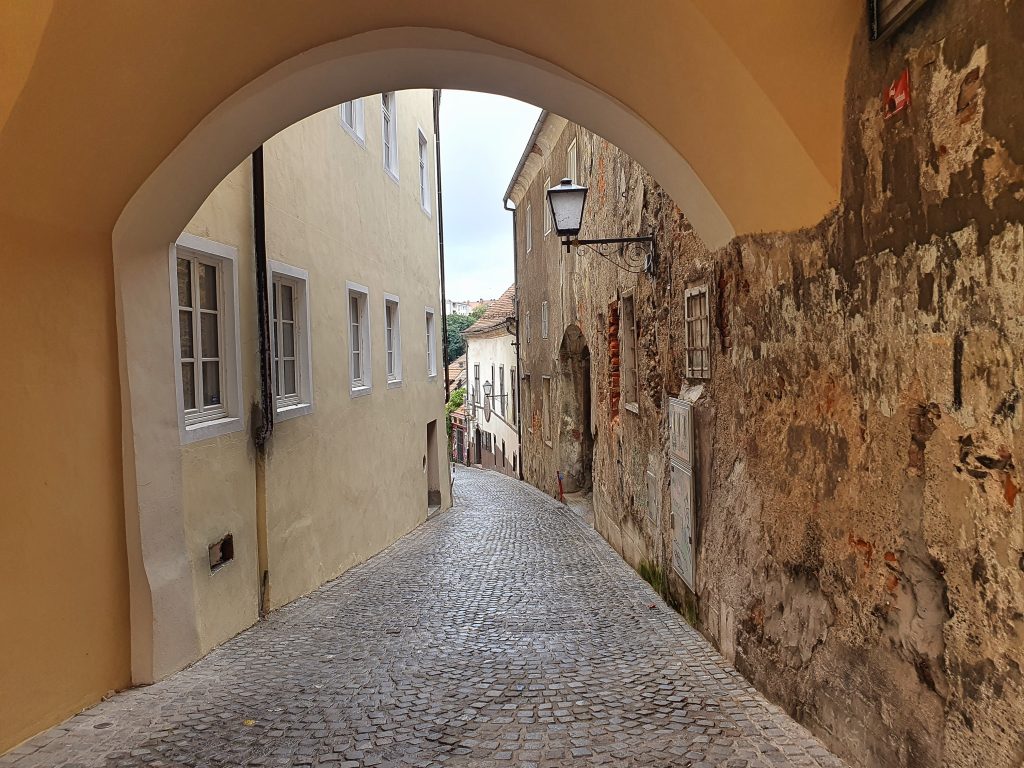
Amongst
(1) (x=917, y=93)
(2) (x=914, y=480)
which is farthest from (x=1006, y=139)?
(2) (x=914, y=480)

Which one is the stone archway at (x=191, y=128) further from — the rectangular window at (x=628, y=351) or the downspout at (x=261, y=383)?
the rectangular window at (x=628, y=351)

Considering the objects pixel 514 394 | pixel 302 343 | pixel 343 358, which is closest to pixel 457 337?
pixel 514 394

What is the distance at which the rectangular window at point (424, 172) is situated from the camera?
1362cm

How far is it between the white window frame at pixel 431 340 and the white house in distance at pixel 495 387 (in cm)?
777

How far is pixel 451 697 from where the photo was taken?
400cm

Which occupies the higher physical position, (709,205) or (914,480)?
(709,205)

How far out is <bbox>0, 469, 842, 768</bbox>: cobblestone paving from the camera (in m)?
3.26

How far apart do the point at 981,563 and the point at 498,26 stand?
3.03 m

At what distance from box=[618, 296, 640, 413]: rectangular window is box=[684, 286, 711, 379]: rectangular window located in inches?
100

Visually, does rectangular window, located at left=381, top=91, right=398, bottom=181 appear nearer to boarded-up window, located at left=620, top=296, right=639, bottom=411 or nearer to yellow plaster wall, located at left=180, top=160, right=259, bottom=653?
boarded-up window, located at left=620, top=296, right=639, bottom=411

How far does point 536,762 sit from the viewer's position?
3160 mm

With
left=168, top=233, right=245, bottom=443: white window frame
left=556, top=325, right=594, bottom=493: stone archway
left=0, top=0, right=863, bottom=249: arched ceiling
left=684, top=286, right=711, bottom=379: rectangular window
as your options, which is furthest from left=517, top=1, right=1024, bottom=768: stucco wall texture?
left=556, top=325, right=594, bottom=493: stone archway

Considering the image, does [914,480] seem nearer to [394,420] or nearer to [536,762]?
[536,762]

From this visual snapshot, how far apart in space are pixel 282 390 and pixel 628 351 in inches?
161
